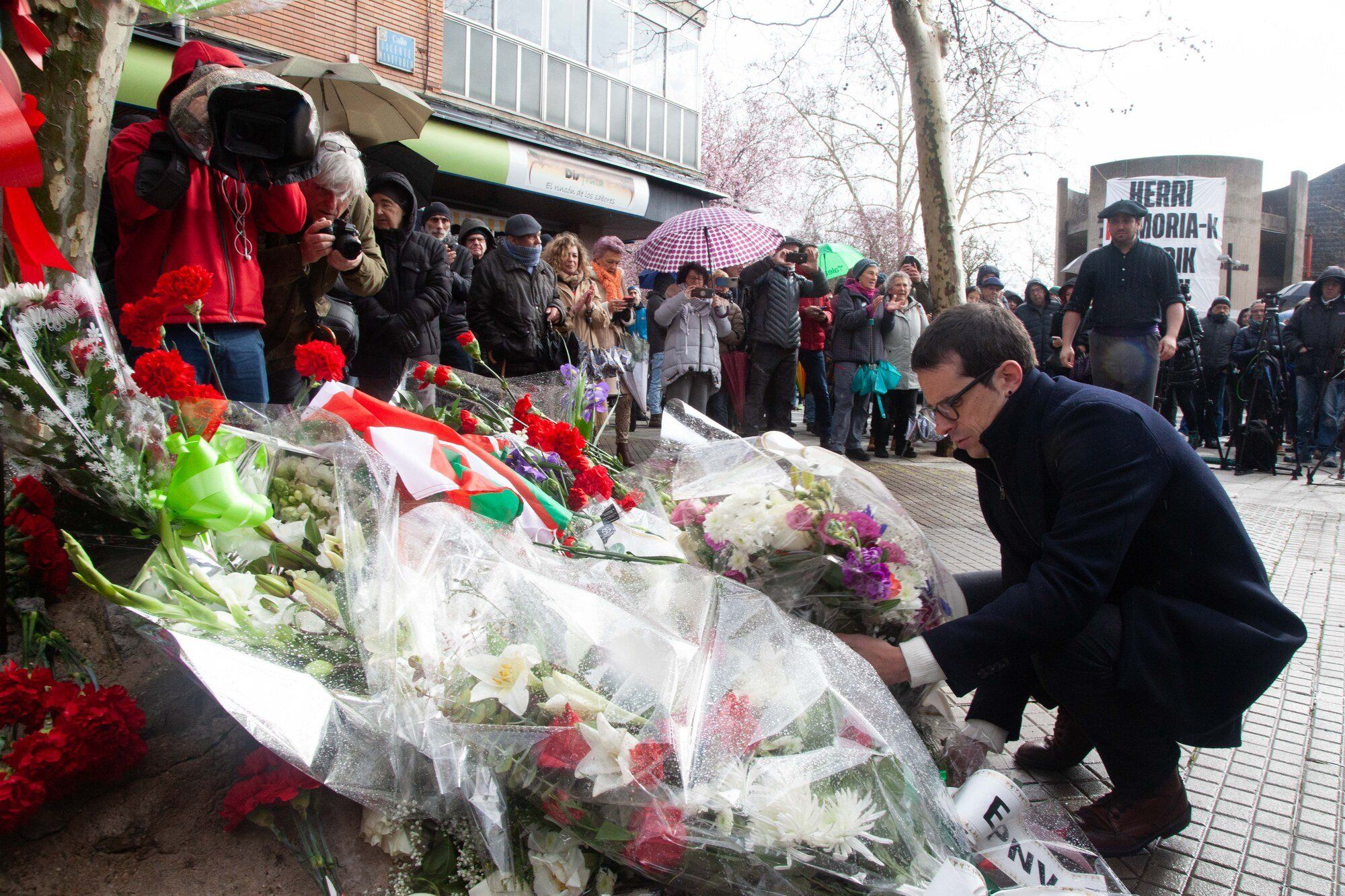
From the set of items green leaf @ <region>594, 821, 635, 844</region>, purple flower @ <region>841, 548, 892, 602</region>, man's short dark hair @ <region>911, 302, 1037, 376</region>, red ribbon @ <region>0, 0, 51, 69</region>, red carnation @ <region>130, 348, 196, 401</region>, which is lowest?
green leaf @ <region>594, 821, 635, 844</region>

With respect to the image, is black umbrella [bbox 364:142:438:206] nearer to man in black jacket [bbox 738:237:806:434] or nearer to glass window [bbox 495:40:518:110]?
man in black jacket [bbox 738:237:806:434]

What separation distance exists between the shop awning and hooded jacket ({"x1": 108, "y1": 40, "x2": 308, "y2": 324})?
9022 mm

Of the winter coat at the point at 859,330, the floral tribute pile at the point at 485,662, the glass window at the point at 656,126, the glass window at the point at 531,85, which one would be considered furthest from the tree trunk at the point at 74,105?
the glass window at the point at 656,126

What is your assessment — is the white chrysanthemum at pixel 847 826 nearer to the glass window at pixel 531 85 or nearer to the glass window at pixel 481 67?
the glass window at pixel 481 67

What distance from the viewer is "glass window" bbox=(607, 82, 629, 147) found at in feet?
56.3

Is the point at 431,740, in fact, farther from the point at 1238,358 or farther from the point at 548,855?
the point at 1238,358

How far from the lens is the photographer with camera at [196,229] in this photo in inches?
112

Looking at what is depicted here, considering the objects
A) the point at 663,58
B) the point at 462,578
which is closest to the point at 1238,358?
the point at 462,578

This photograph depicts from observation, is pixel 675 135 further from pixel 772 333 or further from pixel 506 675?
pixel 506 675

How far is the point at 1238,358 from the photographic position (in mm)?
10461

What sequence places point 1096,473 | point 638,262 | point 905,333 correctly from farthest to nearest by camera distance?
point 905,333 → point 638,262 → point 1096,473

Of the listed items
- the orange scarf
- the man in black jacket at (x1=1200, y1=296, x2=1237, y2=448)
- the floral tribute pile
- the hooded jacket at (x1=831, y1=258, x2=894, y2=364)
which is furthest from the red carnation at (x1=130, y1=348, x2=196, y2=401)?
the man in black jacket at (x1=1200, y1=296, x2=1237, y2=448)

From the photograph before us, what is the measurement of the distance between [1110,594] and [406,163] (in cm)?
513

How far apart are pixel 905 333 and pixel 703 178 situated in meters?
11.9
